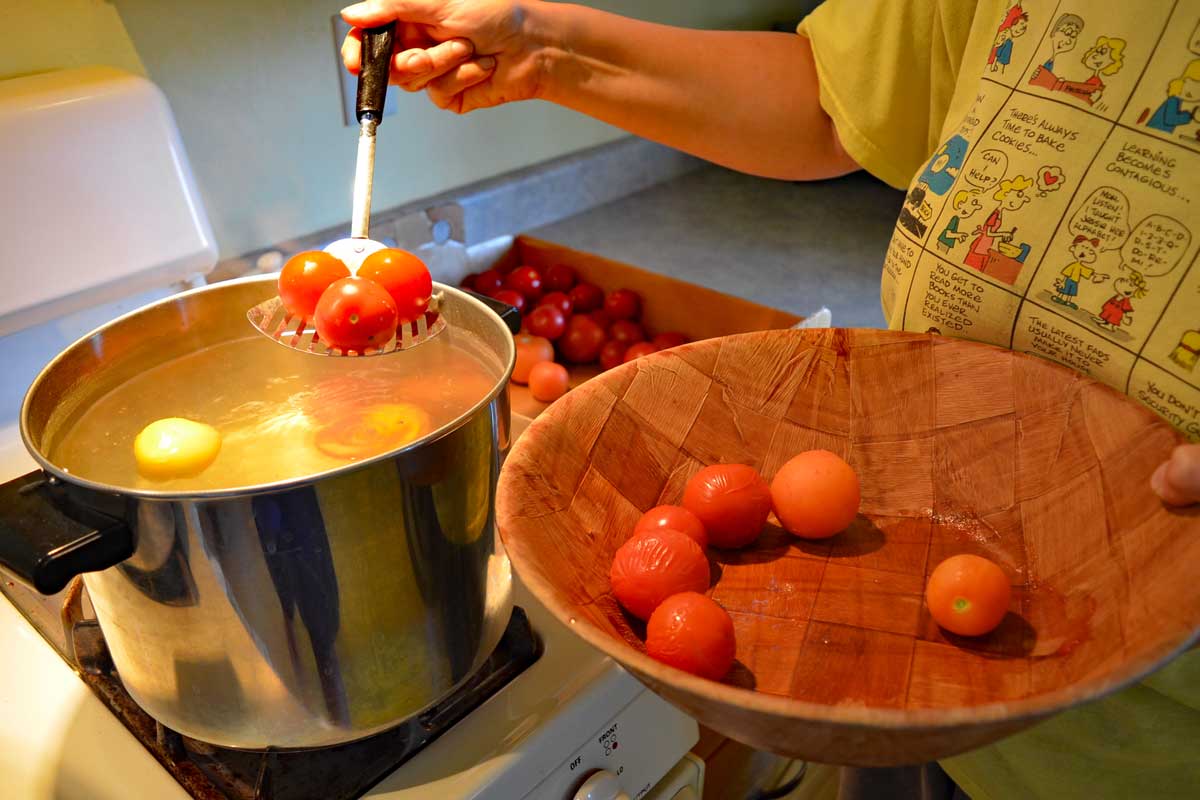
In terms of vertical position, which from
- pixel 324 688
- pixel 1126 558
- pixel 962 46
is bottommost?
pixel 324 688

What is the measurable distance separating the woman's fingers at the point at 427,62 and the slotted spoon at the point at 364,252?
0.04 meters

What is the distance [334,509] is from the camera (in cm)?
49

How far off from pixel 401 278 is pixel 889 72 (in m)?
0.46

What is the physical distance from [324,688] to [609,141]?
126 cm

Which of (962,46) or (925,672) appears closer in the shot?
(925,672)

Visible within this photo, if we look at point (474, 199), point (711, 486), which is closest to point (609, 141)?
point (474, 199)

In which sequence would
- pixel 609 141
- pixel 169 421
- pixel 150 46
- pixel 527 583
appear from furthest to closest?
pixel 609 141
pixel 150 46
pixel 169 421
pixel 527 583

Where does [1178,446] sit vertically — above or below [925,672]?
above

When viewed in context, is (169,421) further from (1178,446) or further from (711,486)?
(1178,446)

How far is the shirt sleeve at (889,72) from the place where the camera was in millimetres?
764

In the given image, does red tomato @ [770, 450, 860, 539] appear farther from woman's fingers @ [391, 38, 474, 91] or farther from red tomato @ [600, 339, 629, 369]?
red tomato @ [600, 339, 629, 369]

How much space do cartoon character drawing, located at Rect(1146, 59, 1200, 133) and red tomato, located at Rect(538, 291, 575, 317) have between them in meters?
0.81

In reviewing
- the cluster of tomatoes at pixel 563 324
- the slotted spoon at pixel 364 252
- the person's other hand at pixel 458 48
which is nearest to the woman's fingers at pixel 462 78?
the person's other hand at pixel 458 48

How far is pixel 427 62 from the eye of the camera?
82 cm
